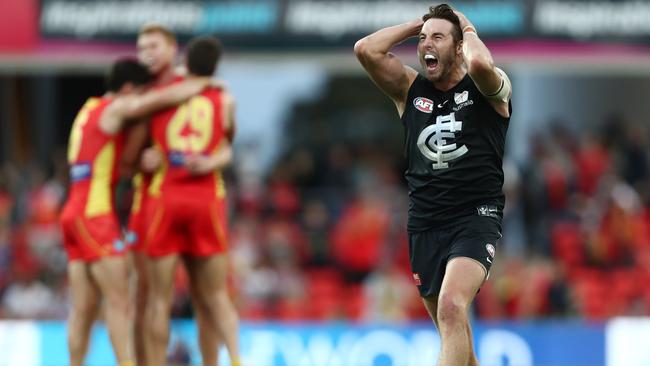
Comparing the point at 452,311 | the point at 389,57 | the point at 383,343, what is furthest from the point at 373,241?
the point at 452,311

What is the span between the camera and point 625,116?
22.8m

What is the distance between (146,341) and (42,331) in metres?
5.87

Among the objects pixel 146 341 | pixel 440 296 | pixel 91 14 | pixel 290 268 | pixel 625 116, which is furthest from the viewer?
pixel 625 116

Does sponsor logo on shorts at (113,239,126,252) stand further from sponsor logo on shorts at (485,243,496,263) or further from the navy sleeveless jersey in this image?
sponsor logo on shorts at (485,243,496,263)

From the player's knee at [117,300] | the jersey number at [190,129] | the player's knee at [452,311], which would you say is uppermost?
the jersey number at [190,129]

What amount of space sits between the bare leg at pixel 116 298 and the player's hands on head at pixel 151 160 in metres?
0.71

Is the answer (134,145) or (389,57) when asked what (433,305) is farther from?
(134,145)

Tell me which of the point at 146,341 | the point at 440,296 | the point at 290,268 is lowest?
the point at 290,268

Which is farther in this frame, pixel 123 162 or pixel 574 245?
pixel 574 245

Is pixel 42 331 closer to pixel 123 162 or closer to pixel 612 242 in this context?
pixel 123 162

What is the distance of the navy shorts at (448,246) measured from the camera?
25.7 ft

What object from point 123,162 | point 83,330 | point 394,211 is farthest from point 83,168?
point 394,211

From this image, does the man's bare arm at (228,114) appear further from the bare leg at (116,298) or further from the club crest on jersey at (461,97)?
the club crest on jersey at (461,97)

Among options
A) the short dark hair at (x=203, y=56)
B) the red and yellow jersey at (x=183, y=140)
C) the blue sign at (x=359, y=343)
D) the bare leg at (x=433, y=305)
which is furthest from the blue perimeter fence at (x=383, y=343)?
the bare leg at (x=433, y=305)
